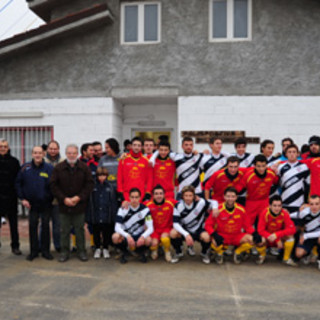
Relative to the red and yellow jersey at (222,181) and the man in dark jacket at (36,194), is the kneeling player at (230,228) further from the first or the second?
the man in dark jacket at (36,194)

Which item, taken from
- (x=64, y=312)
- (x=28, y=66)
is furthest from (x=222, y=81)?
(x=64, y=312)

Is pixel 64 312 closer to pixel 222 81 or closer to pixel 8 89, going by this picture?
pixel 222 81

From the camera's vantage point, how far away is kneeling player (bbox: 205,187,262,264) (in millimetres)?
6254

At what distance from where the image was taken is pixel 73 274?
5.63 meters

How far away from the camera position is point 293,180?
21.9 ft

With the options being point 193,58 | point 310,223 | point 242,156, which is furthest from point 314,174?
point 193,58

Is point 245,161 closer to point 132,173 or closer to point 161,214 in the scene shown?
point 161,214

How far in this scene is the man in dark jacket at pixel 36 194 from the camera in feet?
21.0

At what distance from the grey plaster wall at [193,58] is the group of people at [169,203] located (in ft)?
13.8

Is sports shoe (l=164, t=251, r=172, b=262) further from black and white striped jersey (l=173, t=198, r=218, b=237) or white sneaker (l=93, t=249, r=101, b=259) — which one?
white sneaker (l=93, t=249, r=101, b=259)

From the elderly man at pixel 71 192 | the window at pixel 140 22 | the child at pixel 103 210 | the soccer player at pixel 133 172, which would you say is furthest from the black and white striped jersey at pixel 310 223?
the window at pixel 140 22

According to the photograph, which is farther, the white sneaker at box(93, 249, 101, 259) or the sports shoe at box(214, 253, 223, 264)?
the white sneaker at box(93, 249, 101, 259)

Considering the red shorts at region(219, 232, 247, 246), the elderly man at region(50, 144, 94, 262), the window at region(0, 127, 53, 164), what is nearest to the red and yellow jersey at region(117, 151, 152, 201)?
the elderly man at region(50, 144, 94, 262)

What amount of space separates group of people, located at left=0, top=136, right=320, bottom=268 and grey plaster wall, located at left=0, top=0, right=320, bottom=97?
4194 millimetres
